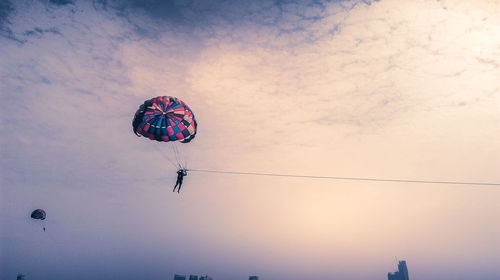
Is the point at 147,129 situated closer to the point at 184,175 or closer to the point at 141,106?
the point at 141,106

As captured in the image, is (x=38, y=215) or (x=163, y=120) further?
(x=38, y=215)

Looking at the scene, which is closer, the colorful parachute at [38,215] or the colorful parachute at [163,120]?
the colorful parachute at [163,120]

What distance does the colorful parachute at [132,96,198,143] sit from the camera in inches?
619

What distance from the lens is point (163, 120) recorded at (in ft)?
52.9

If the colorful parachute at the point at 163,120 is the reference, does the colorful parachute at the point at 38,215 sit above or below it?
below

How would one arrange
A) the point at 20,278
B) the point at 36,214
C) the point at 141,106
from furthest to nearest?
1. the point at 20,278
2. the point at 36,214
3. the point at 141,106

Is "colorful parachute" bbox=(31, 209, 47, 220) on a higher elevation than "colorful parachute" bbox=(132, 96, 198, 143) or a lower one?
lower

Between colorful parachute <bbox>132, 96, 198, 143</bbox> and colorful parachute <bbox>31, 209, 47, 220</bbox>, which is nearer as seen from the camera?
colorful parachute <bbox>132, 96, 198, 143</bbox>

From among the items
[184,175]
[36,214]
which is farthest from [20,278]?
[184,175]

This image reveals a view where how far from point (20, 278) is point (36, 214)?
18579 centimetres

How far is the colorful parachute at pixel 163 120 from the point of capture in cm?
1571

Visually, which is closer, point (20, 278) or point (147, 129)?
point (147, 129)

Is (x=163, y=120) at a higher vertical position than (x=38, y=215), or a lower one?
higher

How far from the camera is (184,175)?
665 inches
